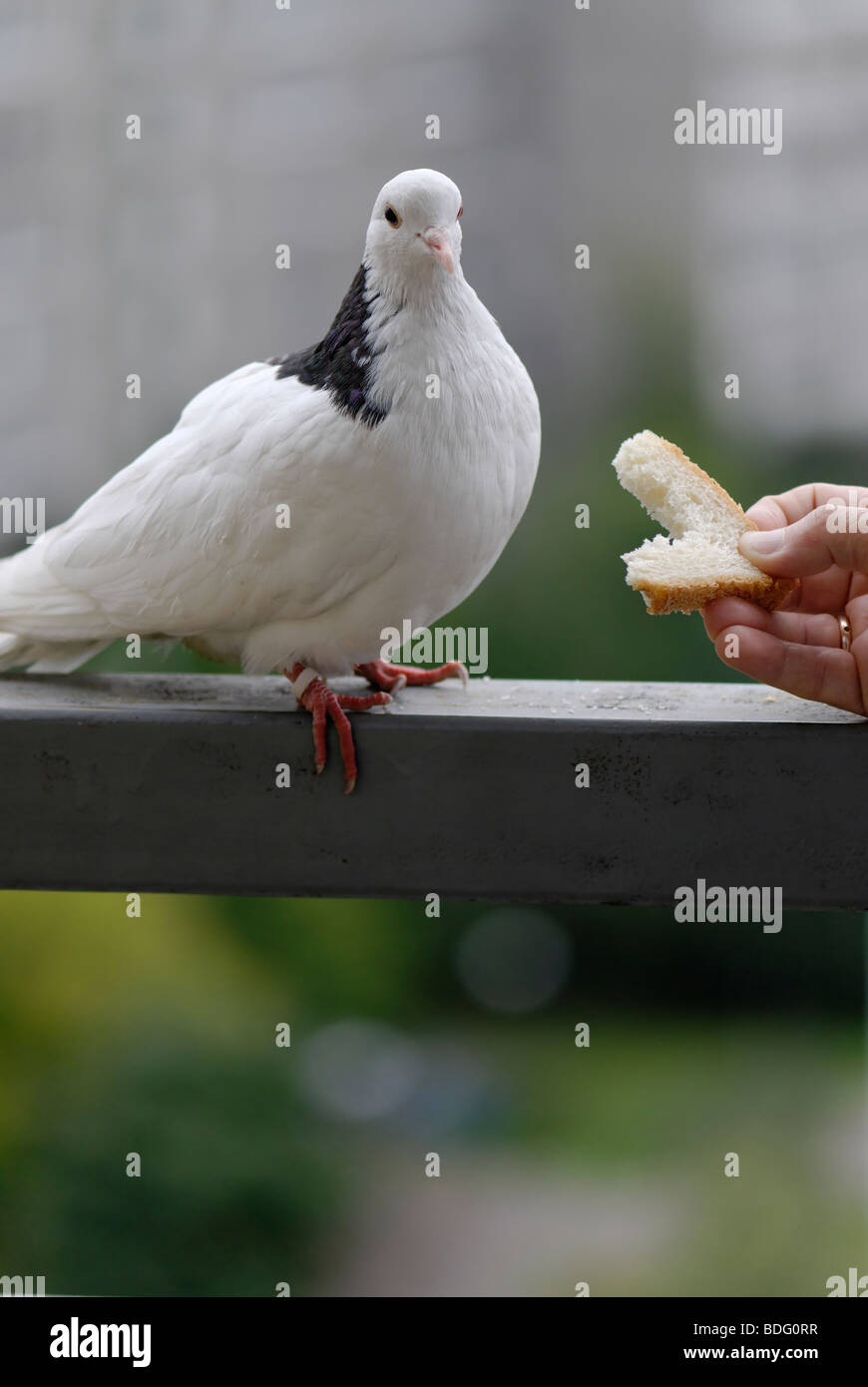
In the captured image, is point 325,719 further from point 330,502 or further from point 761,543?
point 761,543

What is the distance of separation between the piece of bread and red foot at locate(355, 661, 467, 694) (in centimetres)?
42

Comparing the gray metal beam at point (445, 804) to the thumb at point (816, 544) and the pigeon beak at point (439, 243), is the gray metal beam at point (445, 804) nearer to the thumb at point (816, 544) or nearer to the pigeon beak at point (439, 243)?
the thumb at point (816, 544)

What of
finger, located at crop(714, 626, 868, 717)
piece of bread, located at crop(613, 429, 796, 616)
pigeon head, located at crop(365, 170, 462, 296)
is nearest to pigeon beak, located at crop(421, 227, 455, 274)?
pigeon head, located at crop(365, 170, 462, 296)

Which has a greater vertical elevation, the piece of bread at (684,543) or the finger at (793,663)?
the piece of bread at (684,543)

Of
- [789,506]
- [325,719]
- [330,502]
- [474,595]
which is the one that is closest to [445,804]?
[325,719]

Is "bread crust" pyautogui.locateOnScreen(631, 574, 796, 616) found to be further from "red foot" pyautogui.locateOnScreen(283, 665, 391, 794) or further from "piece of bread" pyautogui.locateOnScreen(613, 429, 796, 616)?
"red foot" pyautogui.locateOnScreen(283, 665, 391, 794)

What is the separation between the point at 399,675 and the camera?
6.14 feet

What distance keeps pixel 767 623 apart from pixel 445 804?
1.46ft

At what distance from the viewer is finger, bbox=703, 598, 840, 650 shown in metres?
1.47

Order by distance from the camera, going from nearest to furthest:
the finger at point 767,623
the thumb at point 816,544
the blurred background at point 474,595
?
1. the thumb at point 816,544
2. the finger at point 767,623
3. the blurred background at point 474,595

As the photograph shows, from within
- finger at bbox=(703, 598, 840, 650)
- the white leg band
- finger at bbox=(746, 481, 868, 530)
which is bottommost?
the white leg band

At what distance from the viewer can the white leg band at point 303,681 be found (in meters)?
1.59

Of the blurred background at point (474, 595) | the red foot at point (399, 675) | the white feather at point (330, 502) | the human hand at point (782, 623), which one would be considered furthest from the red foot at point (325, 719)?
the blurred background at point (474, 595)

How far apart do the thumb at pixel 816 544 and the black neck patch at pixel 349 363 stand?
484 mm
